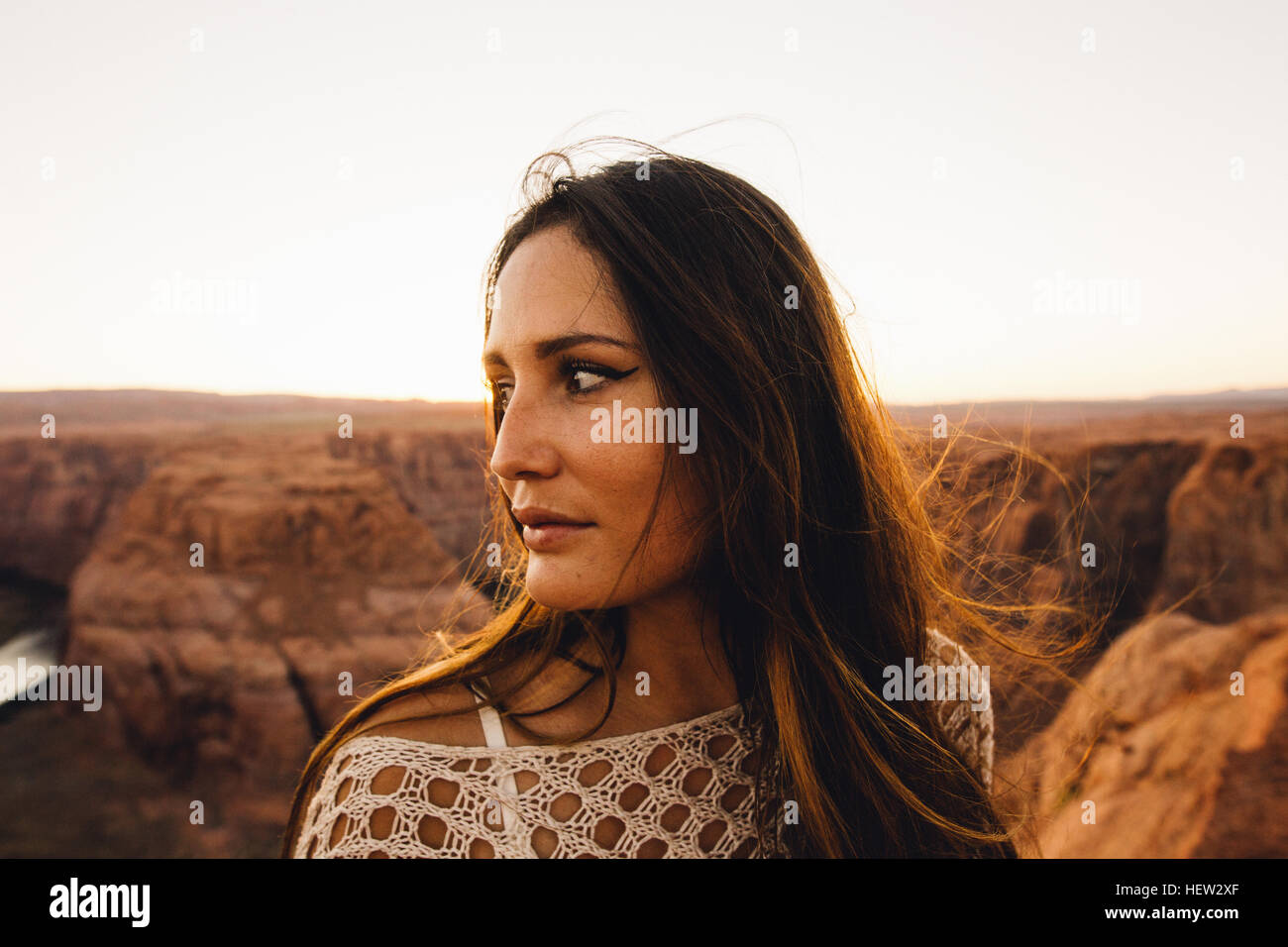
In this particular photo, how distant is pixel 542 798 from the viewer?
1221 millimetres

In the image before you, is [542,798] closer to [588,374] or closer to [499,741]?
[499,741]

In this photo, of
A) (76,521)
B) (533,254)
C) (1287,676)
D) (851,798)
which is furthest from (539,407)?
(76,521)

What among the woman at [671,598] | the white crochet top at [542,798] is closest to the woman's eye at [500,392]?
the woman at [671,598]

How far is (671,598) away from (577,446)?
0.42 metres

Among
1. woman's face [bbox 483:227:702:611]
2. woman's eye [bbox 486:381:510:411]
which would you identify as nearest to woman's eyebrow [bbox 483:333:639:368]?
woman's face [bbox 483:227:702:611]

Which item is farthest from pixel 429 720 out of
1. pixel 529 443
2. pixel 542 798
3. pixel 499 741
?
pixel 529 443

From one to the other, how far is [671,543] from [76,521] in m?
24.1

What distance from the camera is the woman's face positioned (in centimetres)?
128

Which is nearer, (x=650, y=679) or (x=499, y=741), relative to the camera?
(x=499, y=741)

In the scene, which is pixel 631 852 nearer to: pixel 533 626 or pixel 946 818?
pixel 533 626

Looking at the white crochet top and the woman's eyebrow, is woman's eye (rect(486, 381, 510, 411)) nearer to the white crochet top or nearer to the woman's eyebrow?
the woman's eyebrow

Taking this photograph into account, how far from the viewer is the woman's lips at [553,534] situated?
129 cm

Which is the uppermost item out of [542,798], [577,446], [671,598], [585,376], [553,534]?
[585,376]

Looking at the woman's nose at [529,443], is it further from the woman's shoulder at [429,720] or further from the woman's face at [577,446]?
the woman's shoulder at [429,720]
